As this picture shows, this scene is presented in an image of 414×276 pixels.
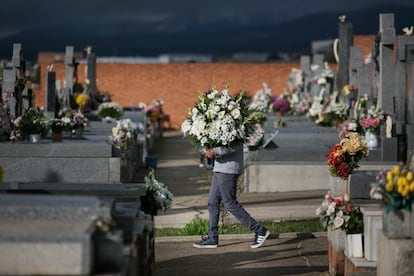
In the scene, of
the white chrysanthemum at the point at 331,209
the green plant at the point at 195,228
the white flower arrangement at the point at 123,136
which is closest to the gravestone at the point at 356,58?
the white flower arrangement at the point at 123,136

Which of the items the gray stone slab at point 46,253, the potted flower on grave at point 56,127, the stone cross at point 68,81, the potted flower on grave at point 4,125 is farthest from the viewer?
the stone cross at point 68,81

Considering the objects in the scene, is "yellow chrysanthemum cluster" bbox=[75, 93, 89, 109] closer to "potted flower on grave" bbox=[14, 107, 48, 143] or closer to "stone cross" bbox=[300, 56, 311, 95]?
"stone cross" bbox=[300, 56, 311, 95]

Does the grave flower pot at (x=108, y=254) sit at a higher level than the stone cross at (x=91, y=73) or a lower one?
lower

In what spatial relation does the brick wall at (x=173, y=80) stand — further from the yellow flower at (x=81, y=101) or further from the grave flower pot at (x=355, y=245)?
the grave flower pot at (x=355, y=245)

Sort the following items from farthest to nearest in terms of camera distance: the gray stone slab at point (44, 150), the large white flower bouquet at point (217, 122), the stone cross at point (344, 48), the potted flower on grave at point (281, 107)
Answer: the potted flower on grave at point (281, 107)
the stone cross at point (344, 48)
the gray stone slab at point (44, 150)
the large white flower bouquet at point (217, 122)

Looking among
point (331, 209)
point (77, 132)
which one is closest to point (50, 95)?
point (77, 132)

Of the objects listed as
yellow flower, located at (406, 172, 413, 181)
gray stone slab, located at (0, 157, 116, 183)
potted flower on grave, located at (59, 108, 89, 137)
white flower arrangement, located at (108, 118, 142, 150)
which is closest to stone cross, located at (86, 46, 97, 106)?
potted flower on grave, located at (59, 108, 89, 137)

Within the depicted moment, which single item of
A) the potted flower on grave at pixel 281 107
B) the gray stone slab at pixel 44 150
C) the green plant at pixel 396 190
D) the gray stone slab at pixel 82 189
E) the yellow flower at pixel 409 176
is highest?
the potted flower on grave at pixel 281 107

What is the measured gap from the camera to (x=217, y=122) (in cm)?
1404

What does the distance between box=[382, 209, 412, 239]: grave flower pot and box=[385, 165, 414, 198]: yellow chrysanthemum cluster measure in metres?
0.18

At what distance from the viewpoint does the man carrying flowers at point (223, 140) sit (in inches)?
552

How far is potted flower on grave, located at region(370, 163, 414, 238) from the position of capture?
410 inches

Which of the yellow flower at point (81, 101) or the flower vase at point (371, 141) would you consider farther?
the yellow flower at point (81, 101)

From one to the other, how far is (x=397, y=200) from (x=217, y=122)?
3978 mm
